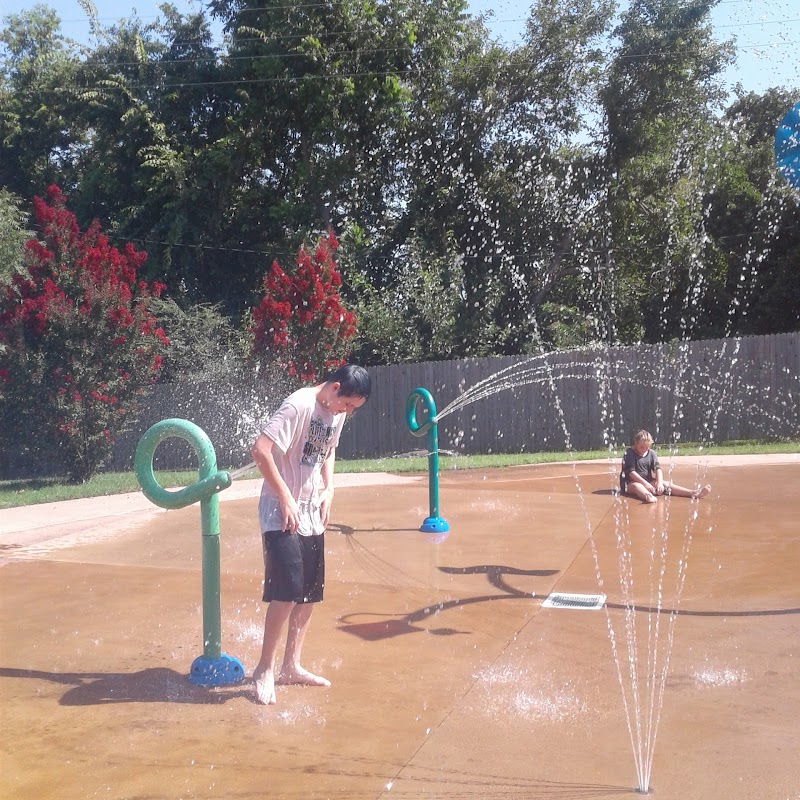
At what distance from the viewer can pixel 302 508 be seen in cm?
420

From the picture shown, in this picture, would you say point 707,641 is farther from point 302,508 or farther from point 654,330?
point 654,330

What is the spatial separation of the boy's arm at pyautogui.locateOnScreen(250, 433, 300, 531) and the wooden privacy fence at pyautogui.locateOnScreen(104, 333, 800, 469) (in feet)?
40.6

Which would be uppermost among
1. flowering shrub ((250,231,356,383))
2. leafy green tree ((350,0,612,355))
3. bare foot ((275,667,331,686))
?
leafy green tree ((350,0,612,355))

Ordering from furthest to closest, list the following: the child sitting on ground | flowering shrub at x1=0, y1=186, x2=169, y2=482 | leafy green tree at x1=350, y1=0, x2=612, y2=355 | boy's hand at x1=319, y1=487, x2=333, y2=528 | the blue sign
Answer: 1. leafy green tree at x1=350, y1=0, x2=612, y2=355
2. flowering shrub at x1=0, y1=186, x2=169, y2=482
3. the child sitting on ground
4. the blue sign
5. boy's hand at x1=319, y1=487, x2=333, y2=528

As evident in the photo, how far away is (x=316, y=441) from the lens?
13.9 feet

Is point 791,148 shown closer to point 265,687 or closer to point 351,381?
point 351,381

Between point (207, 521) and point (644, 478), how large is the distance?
5.67 meters

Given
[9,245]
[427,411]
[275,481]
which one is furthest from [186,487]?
[9,245]

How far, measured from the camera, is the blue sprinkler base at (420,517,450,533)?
766 centimetres

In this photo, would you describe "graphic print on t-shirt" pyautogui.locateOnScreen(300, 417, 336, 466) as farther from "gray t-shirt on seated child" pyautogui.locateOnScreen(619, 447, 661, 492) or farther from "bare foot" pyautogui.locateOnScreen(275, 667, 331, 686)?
"gray t-shirt on seated child" pyautogui.locateOnScreen(619, 447, 661, 492)

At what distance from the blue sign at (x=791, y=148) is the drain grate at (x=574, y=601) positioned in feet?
9.08

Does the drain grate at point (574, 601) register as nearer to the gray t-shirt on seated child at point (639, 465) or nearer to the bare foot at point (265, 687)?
the bare foot at point (265, 687)

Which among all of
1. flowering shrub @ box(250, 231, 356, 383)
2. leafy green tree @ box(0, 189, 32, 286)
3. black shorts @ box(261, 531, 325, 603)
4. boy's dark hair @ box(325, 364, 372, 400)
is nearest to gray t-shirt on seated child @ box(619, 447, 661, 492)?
boy's dark hair @ box(325, 364, 372, 400)

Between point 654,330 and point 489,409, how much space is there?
7504 millimetres
